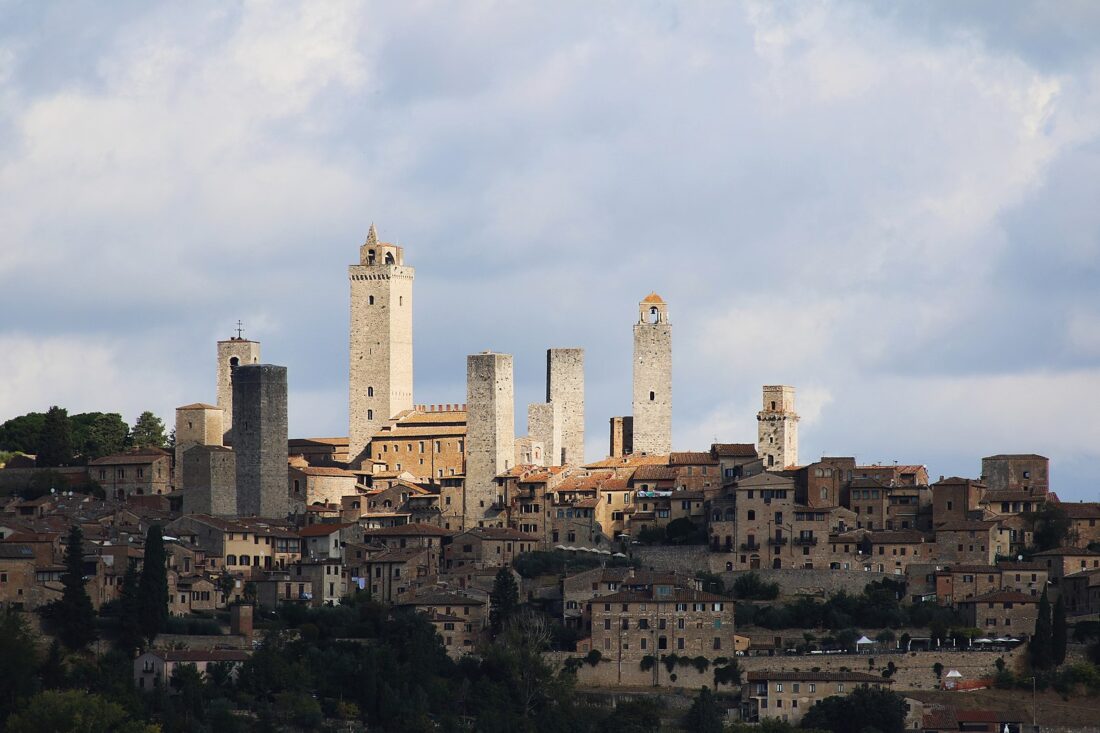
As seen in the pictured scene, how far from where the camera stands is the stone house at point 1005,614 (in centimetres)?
9019

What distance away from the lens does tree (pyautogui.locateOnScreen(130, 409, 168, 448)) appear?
113875mm

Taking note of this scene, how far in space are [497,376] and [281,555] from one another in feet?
43.7

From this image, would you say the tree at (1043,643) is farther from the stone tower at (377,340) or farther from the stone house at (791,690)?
the stone tower at (377,340)

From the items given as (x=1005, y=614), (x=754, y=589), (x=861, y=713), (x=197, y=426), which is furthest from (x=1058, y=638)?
(x=197, y=426)

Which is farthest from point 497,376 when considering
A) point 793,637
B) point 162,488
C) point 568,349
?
point 793,637

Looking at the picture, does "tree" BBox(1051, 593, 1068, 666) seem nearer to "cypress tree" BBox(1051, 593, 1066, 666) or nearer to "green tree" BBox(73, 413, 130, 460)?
"cypress tree" BBox(1051, 593, 1066, 666)

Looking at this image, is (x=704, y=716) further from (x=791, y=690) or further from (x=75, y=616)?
(x=75, y=616)

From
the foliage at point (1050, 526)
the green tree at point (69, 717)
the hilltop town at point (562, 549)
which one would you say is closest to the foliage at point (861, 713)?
the hilltop town at point (562, 549)

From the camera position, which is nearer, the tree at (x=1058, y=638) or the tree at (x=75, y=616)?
the tree at (x=75, y=616)

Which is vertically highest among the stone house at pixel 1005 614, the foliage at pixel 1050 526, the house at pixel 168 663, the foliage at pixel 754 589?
the foliage at pixel 1050 526

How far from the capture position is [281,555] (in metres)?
96.2

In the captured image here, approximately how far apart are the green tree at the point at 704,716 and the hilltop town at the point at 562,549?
0.21 m

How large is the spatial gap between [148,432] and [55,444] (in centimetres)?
800

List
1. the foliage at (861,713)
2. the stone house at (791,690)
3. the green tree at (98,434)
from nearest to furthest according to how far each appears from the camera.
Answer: the foliage at (861,713) → the stone house at (791,690) → the green tree at (98,434)
